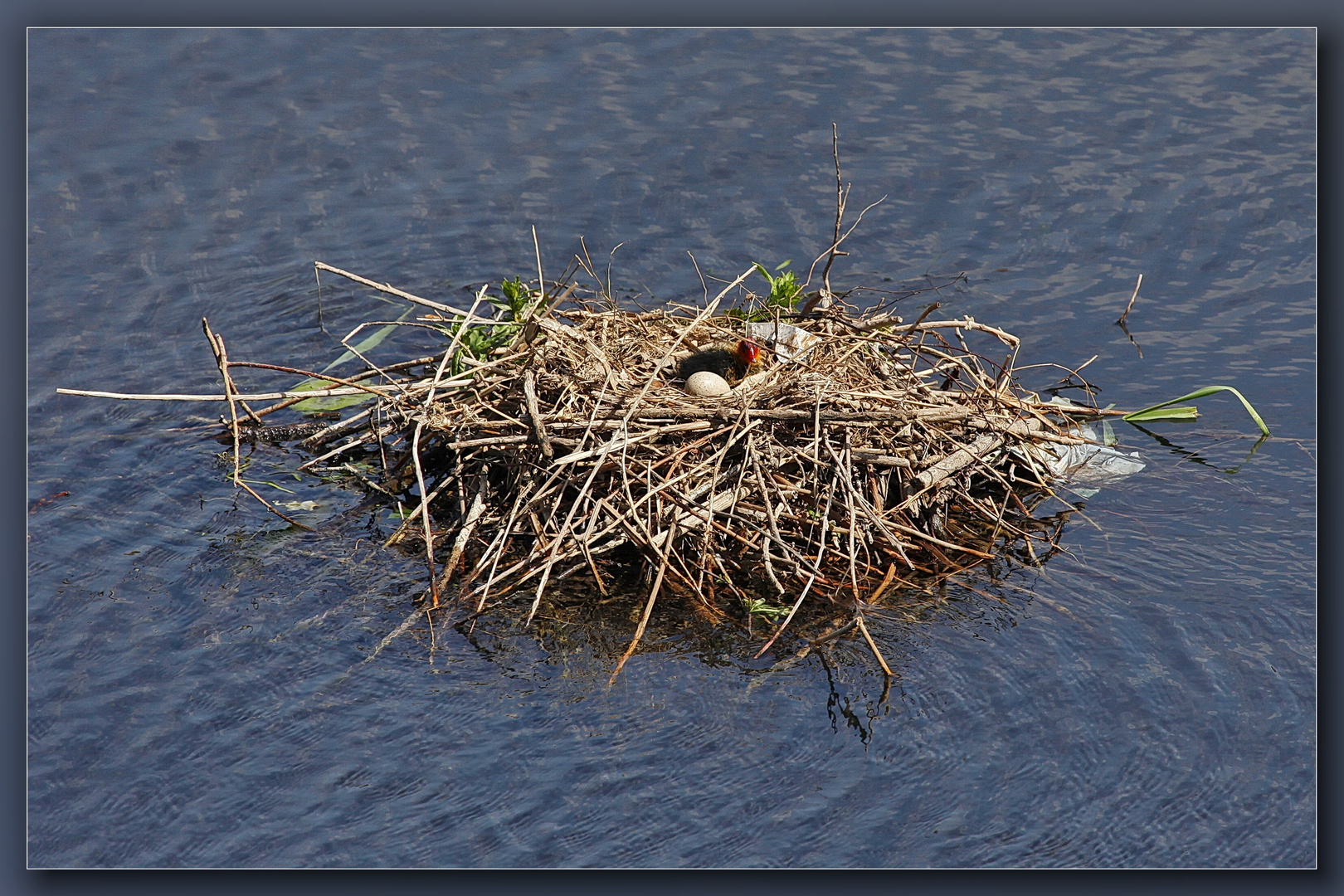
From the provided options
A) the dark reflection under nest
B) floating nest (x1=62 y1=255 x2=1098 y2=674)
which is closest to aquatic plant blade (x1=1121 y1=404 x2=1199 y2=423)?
floating nest (x1=62 y1=255 x2=1098 y2=674)

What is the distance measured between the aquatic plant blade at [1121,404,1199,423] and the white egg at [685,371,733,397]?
325cm

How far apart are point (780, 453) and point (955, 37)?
260 inches

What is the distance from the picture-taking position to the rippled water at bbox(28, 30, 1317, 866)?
675cm

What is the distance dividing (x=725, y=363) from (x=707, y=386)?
33cm

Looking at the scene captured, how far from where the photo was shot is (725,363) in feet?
27.0

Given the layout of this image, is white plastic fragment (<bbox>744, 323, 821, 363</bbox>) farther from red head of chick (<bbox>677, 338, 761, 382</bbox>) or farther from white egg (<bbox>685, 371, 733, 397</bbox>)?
white egg (<bbox>685, 371, 733, 397</bbox>)

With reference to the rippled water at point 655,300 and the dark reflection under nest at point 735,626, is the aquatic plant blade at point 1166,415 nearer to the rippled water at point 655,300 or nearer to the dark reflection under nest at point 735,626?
the rippled water at point 655,300

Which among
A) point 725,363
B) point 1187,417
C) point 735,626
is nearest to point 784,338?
point 725,363

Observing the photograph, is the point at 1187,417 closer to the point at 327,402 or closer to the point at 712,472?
the point at 712,472

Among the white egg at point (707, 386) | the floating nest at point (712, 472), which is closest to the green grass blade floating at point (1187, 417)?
the floating nest at point (712, 472)

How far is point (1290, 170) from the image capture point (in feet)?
40.3

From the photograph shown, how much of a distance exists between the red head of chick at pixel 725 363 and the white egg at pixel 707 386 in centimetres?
16
